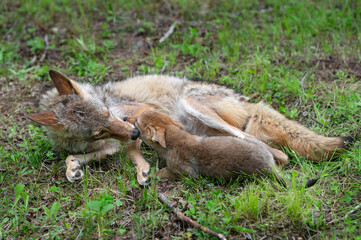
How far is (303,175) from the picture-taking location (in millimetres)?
4500

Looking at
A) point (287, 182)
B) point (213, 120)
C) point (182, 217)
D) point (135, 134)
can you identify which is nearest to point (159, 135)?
point (135, 134)

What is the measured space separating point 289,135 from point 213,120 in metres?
1.15

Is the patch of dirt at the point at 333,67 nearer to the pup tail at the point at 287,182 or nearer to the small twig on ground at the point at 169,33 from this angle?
the pup tail at the point at 287,182

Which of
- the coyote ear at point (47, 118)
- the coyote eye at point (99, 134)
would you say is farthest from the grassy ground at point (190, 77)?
the coyote ear at point (47, 118)

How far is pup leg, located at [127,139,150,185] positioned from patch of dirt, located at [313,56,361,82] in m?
3.84

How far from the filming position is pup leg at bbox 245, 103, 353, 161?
472 centimetres

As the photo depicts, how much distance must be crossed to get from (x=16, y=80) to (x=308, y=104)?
6318mm

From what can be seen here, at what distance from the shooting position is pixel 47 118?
5.03 metres

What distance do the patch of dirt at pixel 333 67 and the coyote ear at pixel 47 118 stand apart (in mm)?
4921

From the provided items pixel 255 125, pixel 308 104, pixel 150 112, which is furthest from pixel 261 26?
pixel 150 112

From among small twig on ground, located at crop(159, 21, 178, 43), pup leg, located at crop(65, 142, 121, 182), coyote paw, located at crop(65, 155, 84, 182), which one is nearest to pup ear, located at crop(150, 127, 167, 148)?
pup leg, located at crop(65, 142, 121, 182)

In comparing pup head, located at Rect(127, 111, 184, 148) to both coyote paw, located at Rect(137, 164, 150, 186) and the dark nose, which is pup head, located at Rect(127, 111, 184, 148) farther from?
coyote paw, located at Rect(137, 164, 150, 186)

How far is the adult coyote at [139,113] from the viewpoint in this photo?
495cm

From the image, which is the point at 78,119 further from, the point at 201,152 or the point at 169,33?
the point at 169,33
